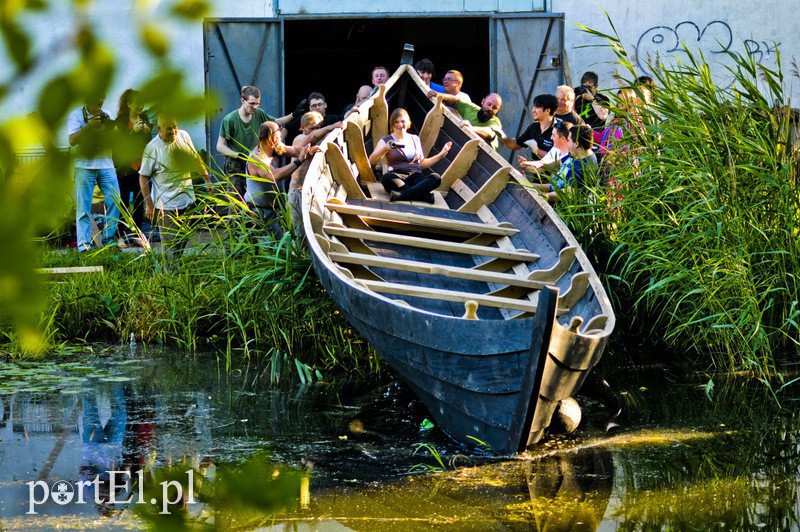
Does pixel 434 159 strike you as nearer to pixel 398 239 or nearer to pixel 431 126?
pixel 431 126

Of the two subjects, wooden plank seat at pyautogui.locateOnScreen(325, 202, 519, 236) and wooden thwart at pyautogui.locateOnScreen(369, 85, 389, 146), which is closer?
wooden plank seat at pyautogui.locateOnScreen(325, 202, 519, 236)

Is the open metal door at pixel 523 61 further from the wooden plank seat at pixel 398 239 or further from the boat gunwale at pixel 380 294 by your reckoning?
the wooden plank seat at pixel 398 239

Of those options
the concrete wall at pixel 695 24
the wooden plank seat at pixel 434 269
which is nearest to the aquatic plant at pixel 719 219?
the wooden plank seat at pixel 434 269

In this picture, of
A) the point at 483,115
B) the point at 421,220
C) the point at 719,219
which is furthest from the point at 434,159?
the point at 719,219

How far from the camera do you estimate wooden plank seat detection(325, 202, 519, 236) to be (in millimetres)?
7207

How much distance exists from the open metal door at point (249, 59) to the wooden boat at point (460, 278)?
7.57ft

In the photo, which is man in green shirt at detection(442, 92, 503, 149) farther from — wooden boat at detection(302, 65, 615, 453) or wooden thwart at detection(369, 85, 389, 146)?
wooden thwart at detection(369, 85, 389, 146)

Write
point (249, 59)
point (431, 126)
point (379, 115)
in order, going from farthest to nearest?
point (249, 59) → point (379, 115) → point (431, 126)

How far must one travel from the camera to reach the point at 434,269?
20.5 ft

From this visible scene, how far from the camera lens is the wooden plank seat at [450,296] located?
5.81 meters

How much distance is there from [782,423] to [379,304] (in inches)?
88.1

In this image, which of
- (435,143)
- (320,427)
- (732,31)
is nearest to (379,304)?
(320,427)

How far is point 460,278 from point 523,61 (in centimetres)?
608

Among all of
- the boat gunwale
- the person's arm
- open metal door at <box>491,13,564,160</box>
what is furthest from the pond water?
open metal door at <box>491,13,564,160</box>
